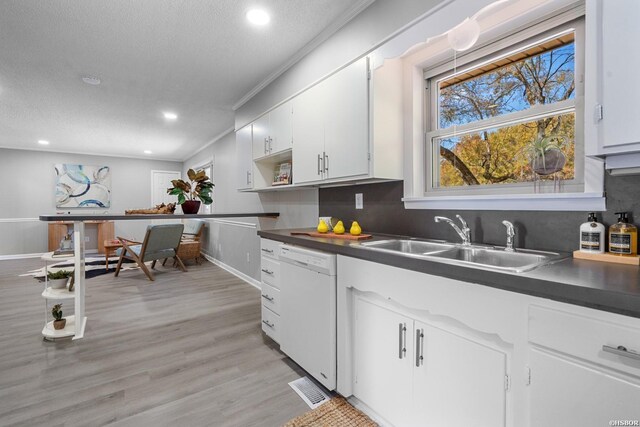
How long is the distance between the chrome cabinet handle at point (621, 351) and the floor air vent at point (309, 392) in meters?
1.39

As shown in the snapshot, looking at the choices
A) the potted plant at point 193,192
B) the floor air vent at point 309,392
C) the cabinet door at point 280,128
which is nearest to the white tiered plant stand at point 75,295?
the potted plant at point 193,192

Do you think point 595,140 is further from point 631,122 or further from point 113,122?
point 113,122

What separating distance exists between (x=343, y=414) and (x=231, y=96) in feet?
11.2

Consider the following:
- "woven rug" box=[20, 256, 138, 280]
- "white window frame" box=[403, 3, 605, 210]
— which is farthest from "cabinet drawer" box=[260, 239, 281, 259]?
"woven rug" box=[20, 256, 138, 280]

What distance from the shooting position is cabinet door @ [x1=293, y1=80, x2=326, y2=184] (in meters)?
2.29

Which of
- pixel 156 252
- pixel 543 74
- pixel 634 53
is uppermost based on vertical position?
pixel 543 74

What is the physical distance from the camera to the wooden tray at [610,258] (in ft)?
3.51

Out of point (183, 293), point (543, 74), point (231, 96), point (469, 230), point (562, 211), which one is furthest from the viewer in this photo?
point (183, 293)

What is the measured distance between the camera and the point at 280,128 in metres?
2.82

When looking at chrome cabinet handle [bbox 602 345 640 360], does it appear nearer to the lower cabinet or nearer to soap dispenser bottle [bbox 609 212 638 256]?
the lower cabinet

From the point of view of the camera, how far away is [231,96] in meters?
3.63

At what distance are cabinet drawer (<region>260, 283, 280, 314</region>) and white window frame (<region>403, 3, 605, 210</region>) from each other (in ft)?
3.89

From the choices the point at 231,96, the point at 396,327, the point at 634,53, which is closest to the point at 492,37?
the point at 634,53

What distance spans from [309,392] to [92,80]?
3.60 m
